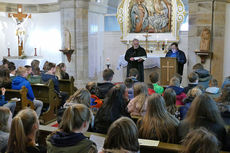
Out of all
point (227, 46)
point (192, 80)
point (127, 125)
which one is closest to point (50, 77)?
point (192, 80)

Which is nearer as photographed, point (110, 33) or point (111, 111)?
point (111, 111)

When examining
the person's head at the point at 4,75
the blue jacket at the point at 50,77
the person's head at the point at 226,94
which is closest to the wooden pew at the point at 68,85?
the blue jacket at the point at 50,77

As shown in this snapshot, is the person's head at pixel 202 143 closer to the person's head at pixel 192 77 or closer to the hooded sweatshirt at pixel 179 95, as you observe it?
the hooded sweatshirt at pixel 179 95

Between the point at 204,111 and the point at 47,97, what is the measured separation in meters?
4.61

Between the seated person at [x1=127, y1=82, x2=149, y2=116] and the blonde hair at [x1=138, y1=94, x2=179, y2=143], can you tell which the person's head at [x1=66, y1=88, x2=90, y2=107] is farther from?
the blonde hair at [x1=138, y1=94, x2=179, y2=143]

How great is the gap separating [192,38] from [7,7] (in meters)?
7.88

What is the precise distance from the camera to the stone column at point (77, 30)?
1152 cm

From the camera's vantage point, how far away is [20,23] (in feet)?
41.5

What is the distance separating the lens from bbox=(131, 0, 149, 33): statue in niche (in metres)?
12.5

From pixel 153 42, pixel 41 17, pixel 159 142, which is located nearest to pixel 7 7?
pixel 41 17

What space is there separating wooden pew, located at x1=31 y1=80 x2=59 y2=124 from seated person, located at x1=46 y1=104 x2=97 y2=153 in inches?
164

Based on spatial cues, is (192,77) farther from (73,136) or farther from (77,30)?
(77,30)

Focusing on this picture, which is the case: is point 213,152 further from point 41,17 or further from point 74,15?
point 41,17

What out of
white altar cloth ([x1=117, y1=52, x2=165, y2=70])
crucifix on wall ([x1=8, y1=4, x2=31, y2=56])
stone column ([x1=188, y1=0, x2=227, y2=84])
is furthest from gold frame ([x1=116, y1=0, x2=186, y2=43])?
crucifix on wall ([x1=8, y1=4, x2=31, y2=56])
